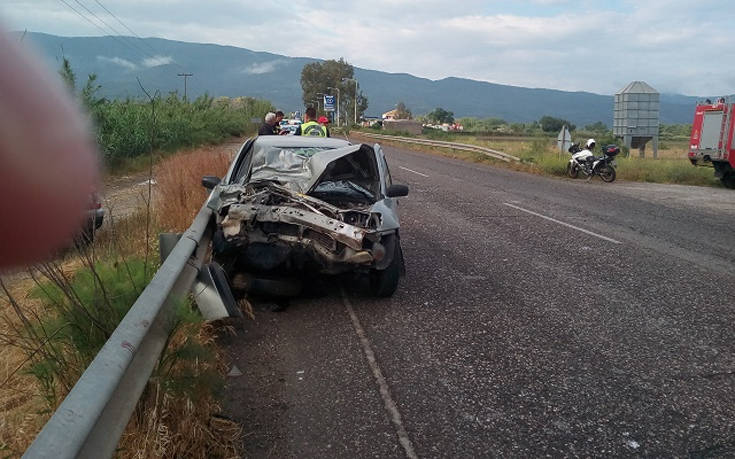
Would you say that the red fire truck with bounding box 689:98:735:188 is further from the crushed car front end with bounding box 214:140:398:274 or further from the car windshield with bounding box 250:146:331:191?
the crushed car front end with bounding box 214:140:398:274

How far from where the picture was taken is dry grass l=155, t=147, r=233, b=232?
8016 millimetres

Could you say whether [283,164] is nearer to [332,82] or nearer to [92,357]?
[92,357]

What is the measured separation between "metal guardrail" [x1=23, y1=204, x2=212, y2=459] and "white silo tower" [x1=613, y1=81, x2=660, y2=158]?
27168mm

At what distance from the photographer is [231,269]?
595 cm

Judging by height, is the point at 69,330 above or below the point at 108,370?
below

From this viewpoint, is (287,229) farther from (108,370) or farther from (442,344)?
(108,370)

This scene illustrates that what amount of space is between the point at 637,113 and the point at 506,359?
2571cm

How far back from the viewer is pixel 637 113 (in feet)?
89.7

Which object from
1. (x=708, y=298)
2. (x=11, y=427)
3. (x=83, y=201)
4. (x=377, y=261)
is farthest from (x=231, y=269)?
(x=83, y=201)

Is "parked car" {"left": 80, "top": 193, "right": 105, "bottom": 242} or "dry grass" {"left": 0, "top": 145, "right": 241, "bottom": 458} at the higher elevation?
"parked car" {"left": 80, "top": 193, "right": 105, "bottom": 242}

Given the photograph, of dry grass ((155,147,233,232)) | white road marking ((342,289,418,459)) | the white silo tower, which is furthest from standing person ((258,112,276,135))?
the white silo tower

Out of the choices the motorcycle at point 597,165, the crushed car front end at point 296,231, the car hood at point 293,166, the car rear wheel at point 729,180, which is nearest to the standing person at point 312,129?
the car hood at point 293,166

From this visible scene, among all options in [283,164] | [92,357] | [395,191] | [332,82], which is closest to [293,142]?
[283,164]

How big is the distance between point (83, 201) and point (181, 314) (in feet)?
9.40
